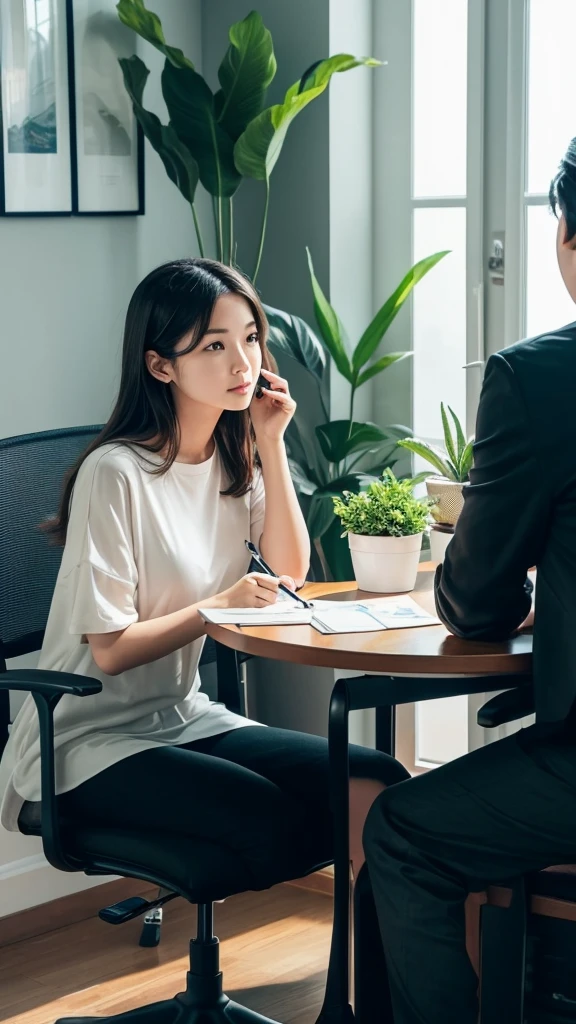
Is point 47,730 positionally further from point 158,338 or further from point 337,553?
point 337,553

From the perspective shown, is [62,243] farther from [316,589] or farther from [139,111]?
[316,589]

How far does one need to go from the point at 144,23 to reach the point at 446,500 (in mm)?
1196

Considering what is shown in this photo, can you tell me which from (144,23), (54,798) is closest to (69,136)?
(144,23)

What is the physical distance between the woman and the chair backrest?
8 cm

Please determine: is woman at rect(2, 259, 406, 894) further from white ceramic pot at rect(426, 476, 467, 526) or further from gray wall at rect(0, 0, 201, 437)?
gray wall at rect(0, 0, 201, 437)

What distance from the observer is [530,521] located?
165 centimetres

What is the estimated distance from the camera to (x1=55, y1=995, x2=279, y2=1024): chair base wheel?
7.14ft

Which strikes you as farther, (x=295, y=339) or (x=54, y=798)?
(x=295, y=339)

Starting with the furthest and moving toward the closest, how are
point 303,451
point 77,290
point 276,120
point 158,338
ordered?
point 303,451
point 77,290
point 276,120
point 158,338

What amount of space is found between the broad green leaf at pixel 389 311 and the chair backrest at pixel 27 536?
2.59ft

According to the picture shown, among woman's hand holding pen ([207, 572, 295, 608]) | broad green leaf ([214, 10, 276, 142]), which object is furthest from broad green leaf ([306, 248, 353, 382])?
woman's hand holding pen ([207, 572, 295, 608])

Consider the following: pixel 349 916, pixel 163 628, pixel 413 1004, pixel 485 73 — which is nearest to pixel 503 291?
pixel 485 73

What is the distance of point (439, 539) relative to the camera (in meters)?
2.32

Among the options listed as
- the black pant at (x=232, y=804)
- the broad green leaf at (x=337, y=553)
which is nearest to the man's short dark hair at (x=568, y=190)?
the black pant at (x=232, y=804)
